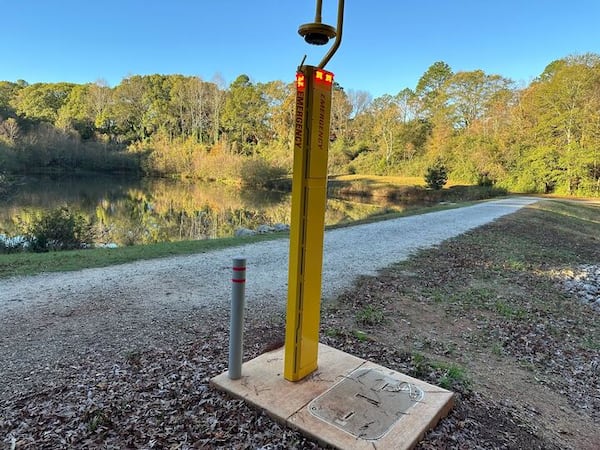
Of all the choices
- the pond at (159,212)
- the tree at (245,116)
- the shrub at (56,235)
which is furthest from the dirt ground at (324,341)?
the tree at (245,116)

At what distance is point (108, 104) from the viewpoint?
48.1m

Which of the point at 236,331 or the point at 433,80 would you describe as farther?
the point at 433,80

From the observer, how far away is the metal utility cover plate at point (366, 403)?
87.2 inches

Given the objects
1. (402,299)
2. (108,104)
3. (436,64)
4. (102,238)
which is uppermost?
(436,64)

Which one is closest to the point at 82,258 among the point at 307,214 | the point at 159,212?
the point at 307,214

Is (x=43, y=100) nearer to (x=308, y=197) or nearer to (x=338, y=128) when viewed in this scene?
(x=338, y=128)

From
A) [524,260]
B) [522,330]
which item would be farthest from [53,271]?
[524,260]

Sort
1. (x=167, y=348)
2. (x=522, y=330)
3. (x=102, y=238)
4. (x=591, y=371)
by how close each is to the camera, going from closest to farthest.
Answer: (x=167, y=348) → (x=591, y=371) → (x=522, y=330) → (x=102, y=238)

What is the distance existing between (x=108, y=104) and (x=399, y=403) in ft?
179

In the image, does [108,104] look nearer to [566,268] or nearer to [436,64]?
[436,64]

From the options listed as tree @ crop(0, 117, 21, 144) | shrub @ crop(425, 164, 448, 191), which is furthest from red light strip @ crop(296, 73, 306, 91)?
tree @ crop(0, 117, 21, 144)

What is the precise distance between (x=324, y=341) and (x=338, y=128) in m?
Answer: 46.5

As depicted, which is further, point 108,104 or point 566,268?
point 108,104

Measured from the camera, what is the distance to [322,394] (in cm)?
250
